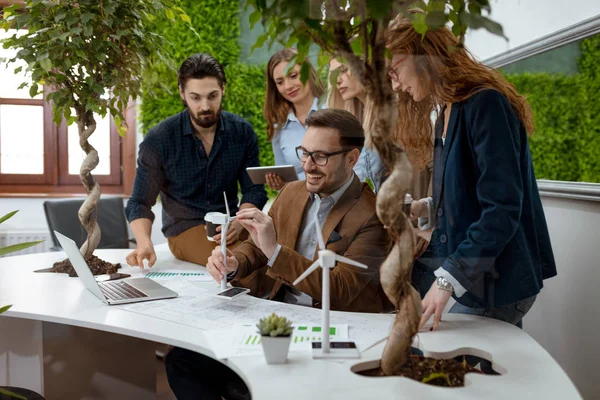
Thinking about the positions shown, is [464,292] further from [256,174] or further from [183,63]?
[183,63]

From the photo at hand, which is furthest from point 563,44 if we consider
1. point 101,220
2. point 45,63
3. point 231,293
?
point 101,220

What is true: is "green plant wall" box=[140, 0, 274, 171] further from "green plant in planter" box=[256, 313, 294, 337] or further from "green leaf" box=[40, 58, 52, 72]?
"green plant in planter" box=[256, 313, 294, 337]

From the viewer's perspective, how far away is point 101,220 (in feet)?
12.8

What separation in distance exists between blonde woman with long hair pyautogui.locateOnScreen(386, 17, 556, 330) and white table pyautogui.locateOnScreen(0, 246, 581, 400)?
0.11 metres

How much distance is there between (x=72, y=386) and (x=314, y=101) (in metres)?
1.36

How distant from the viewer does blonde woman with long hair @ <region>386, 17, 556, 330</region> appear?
4.91 ft

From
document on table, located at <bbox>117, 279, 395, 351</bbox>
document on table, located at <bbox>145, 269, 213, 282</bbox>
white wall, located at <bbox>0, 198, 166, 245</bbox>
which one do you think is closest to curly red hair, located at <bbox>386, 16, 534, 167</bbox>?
document on table, located at <bbox>117, 279, 395, 351</bbox>

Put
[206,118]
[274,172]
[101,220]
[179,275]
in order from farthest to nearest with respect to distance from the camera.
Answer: [101,220], [206,118], [179,275], [274,172]

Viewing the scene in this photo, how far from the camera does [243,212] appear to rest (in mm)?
1883

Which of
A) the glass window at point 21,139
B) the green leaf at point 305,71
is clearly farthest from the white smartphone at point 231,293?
the glass window at point 21,139

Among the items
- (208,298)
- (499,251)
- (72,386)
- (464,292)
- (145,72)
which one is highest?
(145,72)

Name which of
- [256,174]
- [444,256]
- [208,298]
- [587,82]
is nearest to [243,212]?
[208,298]

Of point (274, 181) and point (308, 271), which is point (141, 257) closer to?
point (274, 181)

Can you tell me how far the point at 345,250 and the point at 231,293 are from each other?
1.31ft
